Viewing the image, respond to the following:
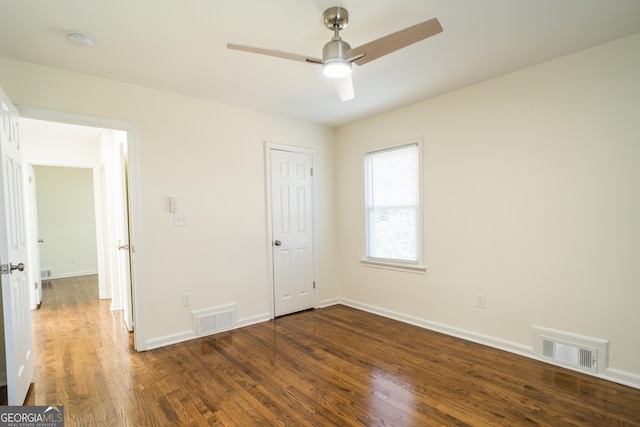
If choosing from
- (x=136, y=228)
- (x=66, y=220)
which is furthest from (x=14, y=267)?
(x=66, y=220)

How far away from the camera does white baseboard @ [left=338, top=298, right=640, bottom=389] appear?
231 cm

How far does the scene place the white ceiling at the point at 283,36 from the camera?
190cm

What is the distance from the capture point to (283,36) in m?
2.20

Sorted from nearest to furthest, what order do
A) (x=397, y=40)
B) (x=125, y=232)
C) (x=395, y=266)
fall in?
(x=397, y=40) < (x=125, y=232) < (x=395, y=266)

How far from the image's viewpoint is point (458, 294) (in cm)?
329

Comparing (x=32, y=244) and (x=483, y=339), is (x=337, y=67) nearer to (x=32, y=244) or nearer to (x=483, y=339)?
(x=483, y=339)

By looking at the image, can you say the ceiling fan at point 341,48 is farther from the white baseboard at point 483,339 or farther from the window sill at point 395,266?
the white baseboard at point 483,339

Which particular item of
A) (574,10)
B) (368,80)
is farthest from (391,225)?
(574,10)

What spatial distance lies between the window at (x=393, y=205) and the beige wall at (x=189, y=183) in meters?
1.18

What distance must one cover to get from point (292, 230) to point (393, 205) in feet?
4.37

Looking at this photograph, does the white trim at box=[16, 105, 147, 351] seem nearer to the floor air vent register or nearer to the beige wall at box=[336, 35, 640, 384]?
the beige wall at box=[336, 35, 640, 384]

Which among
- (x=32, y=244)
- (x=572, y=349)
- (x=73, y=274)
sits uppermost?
(x=32, y=244)

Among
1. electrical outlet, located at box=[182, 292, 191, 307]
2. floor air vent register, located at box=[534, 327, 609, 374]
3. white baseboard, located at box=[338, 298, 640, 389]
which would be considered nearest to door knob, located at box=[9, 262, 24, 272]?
electrical outlet, located at box=[182, 292, 191, 307]

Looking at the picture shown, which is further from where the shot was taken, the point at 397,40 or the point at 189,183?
the point at 189,183
